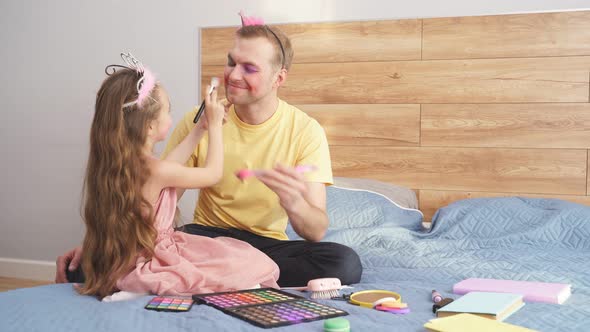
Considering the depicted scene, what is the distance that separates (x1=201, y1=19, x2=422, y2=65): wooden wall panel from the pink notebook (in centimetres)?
146

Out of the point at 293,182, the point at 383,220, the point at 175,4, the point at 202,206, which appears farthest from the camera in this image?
the point at 175,4

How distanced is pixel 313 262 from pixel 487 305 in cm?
54

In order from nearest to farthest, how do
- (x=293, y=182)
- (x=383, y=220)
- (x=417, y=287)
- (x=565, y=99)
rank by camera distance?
(x=293, y=182) → (x=417, y=287) → (x=383, y=220) → (x=565, y=99)

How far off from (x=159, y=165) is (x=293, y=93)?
5.09 ft

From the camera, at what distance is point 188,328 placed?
1.30m

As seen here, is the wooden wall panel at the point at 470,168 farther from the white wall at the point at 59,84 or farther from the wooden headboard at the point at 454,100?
the white wall at the point at 59,84

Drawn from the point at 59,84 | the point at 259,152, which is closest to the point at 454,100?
the point at 259,152

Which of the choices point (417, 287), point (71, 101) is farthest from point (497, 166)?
point (71, 101)

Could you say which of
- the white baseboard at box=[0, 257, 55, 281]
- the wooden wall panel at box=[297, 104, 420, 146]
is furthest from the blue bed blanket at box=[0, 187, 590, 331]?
the white baseboard at box=[0, 257, 55, 281]

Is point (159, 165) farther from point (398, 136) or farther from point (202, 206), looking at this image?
point (398, 136)

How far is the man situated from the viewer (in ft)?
6.37

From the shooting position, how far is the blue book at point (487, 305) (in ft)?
4.40

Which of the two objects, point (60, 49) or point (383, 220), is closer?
point (383, 220)

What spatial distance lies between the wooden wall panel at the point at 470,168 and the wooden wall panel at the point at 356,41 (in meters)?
0.40
